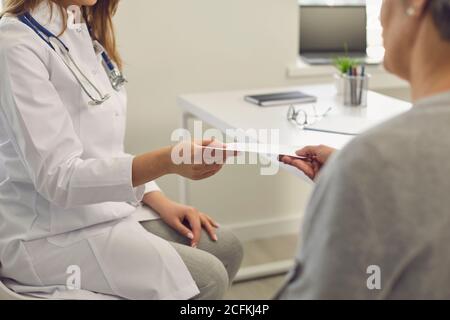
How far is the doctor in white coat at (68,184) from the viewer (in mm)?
1069

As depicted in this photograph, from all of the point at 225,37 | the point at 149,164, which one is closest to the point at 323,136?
the point at 149,164

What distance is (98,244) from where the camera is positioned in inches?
43.9

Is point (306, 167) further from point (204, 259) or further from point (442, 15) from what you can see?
point (442, 15)

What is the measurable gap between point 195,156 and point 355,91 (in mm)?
883

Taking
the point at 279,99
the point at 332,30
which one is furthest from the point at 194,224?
the point at 332,30

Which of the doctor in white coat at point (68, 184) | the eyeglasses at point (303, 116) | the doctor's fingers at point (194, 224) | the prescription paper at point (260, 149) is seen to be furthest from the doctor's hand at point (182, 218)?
the eyeglasses at point (303, 116)

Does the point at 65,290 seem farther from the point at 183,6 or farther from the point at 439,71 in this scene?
the point at 183,6

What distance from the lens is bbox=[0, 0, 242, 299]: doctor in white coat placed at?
1.07 meters

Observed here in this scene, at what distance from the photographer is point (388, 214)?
1.92 ft

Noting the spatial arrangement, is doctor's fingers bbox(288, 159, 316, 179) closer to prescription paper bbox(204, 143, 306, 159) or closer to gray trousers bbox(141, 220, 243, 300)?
prescription paper bbox(204, 143, 306, 159)

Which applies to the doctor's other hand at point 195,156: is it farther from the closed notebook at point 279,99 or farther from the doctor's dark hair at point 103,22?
the closed notebook at point 279,99

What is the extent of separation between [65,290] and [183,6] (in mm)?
1477

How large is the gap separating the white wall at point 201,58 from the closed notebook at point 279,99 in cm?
52
